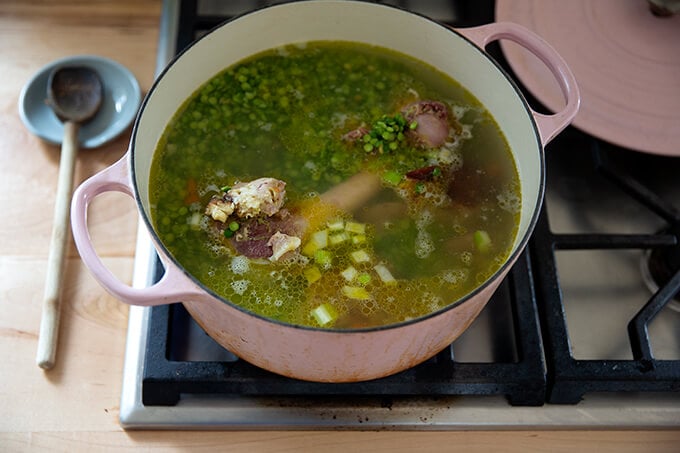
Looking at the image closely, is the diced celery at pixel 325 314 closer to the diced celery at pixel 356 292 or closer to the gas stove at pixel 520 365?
the diced celery at pixel 356 292

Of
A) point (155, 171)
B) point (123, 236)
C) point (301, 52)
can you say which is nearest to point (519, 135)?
point (301, 52)

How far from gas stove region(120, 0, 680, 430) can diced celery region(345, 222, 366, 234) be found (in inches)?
9.4

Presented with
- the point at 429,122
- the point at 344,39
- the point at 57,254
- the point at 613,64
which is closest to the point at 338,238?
the point at 429,122

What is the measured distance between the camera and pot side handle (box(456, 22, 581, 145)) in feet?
3.46

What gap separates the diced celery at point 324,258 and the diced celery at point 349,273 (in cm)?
3

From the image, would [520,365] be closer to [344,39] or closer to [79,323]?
[344,39]

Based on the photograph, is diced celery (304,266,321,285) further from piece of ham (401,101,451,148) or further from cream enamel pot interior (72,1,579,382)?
piece of ham (401,101,451,148)

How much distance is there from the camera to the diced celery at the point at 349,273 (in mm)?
1088

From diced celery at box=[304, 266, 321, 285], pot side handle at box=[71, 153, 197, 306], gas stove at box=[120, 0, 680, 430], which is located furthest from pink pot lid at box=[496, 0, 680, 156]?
pot side handle at box=[71, 153, 197, 306]

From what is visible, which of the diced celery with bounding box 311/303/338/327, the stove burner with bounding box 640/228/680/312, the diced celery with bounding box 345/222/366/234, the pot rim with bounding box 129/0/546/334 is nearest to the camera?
the pot rim with bounding box 129/0/546/334

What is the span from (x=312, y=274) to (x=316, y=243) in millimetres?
58

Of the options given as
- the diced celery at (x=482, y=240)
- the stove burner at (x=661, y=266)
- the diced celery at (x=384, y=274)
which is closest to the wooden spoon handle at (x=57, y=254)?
the diced celery at (x=384, y=274)

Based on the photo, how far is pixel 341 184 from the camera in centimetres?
120

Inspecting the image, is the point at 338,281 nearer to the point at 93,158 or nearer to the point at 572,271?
the point at 572,271
